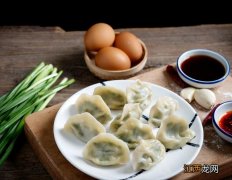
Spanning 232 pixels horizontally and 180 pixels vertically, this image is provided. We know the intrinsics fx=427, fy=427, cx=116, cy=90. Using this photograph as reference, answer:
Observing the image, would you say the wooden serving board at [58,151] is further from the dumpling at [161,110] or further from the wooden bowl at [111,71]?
the wooden bowl at [111,71]

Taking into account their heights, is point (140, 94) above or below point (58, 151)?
above

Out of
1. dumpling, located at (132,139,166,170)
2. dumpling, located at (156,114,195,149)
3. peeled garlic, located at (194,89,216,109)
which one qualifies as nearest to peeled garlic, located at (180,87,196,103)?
peeled garlic, located at (194,89,216,109)

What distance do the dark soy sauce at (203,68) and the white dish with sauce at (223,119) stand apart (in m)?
0.24

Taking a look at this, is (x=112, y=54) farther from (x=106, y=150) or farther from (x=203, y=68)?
(x=106, y=150)

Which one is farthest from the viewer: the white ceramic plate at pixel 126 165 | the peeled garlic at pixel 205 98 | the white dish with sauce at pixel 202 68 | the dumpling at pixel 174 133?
the white dish with sauce at pixel 202 68

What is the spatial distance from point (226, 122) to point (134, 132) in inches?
16.4

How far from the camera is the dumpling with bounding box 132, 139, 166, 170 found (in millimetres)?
1564

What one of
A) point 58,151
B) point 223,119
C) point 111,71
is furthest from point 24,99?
point 223,119

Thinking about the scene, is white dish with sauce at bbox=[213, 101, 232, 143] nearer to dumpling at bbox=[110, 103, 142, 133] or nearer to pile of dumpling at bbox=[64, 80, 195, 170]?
pile of dumpling at bbox=[64, 80, 195, 170]

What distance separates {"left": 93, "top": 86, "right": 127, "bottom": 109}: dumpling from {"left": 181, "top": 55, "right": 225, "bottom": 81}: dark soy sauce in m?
0.42

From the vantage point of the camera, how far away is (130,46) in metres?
2.20

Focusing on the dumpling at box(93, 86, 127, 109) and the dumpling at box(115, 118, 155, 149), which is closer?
the dumpling at box(115, 118, 155, 149)

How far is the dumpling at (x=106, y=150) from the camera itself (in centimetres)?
158

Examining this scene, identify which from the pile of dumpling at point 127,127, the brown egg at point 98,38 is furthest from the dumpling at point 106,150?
the brown egg at point 98,38
